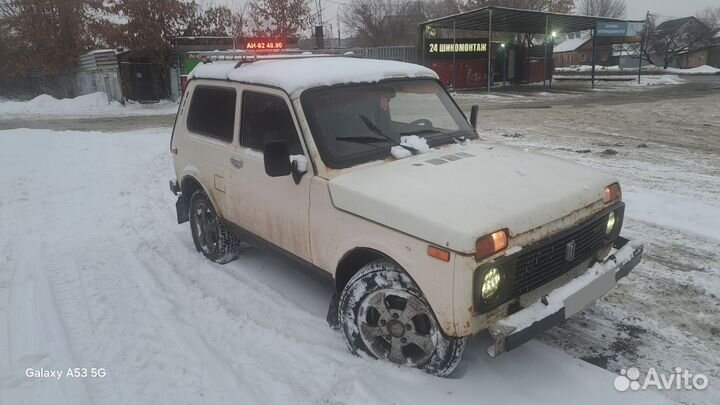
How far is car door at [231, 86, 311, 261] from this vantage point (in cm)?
370

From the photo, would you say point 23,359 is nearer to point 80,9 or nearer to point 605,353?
point 605,353

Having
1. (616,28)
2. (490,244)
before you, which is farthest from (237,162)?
(616,28)

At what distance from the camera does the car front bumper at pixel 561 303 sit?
2.76m

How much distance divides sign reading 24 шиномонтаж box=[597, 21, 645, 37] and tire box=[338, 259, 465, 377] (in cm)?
2974

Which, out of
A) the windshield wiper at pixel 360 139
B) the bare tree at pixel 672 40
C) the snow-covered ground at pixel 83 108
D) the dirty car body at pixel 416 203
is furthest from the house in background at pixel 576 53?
the windshield wiper at pixel 360 139

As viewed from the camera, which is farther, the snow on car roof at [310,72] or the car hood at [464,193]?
the snow on car roof at [310,72]

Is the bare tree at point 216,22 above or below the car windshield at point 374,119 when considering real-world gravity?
above

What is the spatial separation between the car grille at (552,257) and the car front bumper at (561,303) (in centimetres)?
10

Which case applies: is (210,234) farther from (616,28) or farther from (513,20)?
(616,28)

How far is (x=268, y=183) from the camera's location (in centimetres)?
394

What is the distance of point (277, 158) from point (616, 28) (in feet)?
100

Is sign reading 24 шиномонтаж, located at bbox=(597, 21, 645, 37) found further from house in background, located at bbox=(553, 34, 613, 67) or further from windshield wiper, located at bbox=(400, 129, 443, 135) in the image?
house in background, located at bbox=(553, 34, 613, 67)

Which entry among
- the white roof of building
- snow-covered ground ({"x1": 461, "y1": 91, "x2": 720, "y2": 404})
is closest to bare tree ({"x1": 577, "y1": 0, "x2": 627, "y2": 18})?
the white roof of building

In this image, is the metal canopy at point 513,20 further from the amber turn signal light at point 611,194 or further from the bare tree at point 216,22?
the amber turn signal light at point 611,194
